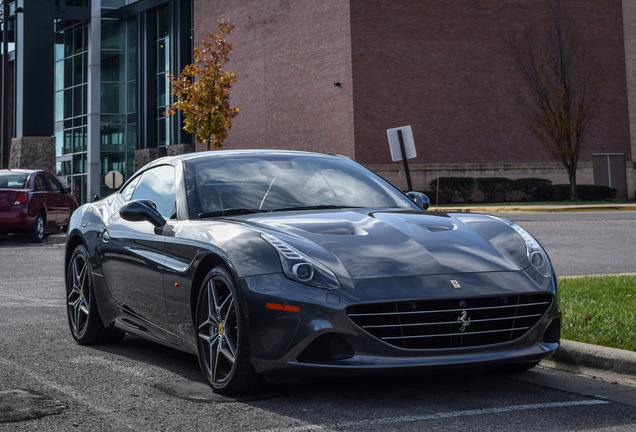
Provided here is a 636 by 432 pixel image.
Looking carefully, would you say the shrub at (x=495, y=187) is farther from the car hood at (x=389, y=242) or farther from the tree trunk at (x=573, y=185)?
the car hood at (x=389, y=242)

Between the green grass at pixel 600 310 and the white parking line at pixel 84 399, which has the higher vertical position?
the green grass at pixel 600 310

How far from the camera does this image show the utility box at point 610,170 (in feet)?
136

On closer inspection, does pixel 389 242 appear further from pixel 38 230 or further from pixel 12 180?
pixel 12 180

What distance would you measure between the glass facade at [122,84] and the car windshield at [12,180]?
29320 millimetres

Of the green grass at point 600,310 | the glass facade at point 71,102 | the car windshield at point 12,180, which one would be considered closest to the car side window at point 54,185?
the car windshield at point 12,180

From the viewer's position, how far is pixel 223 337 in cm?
502

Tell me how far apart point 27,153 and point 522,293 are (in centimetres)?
4658

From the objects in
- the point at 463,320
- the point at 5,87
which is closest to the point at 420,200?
Result: the point at 463,320

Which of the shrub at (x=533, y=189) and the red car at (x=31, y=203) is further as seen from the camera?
the shrub at (x=533, y=189)

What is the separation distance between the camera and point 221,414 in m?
4.60

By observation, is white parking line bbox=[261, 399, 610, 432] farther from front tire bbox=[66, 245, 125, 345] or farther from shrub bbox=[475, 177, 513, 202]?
shrub bbox=[475, 177, 513, 202]

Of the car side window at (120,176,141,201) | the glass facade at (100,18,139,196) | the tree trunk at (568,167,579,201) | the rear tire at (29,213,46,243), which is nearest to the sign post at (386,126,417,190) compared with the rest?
the rear tire at (29,213,46,243)

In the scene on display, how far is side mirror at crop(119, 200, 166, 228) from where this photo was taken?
5.80 meters

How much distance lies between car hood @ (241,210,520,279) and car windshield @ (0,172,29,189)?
16254mm
